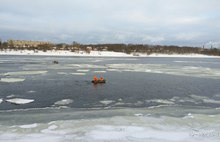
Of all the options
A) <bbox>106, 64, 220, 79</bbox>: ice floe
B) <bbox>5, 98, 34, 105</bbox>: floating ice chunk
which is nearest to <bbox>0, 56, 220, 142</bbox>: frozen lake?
<bbox>5, 98, 34, 105</bbox>: floating ice chunk

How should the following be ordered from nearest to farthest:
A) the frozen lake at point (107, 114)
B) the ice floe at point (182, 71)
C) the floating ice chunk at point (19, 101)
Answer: the frozen lake at point (107, 114), the floating ice chunk at point (19, 101), the ice floe at point (182, 71)

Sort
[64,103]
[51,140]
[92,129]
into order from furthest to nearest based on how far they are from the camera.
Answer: [64,103]
[92,129]
[51,140]

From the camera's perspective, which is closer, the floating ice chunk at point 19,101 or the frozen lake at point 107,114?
the frozen lake at point 107,114

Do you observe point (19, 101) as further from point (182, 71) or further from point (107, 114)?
point (182, 71)

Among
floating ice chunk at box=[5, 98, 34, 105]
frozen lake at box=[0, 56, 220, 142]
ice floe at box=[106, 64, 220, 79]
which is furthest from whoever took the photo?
ice floe at box=[106, 64, 220, 79]

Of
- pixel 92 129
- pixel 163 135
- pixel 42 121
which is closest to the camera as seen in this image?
pixel 163 135

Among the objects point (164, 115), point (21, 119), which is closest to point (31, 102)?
point (21, 119)

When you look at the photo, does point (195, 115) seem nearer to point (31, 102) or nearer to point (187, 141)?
point (187, 141)

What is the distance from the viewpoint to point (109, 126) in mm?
6223

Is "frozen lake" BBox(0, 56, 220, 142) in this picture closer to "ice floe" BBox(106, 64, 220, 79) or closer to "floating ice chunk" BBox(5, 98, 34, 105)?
"floating ice chunk" BBox(5, 98, 34, 105)

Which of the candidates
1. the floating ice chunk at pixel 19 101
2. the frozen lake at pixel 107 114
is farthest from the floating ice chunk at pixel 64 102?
the floating ice chunk at pixel 19 101

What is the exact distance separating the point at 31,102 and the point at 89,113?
287cm

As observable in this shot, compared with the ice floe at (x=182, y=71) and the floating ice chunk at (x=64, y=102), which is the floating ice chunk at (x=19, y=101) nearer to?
the floating ice chunk at (x=64, y=102)

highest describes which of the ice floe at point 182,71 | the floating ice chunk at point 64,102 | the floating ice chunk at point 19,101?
the ice floe at point 182,71
